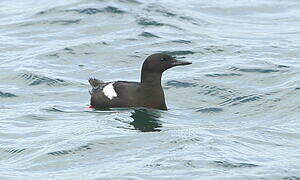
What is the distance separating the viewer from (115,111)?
1430 cm

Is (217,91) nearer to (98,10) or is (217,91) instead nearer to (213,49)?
(213,49)

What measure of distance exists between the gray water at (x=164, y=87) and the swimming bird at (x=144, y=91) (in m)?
0.14

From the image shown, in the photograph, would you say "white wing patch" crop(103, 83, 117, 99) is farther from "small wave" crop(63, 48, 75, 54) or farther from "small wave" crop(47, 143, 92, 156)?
"small wave" crop(63, 48, 75, 54)

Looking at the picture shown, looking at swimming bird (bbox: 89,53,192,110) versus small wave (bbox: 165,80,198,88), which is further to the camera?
small wave (bbox: 165,80,198,88)

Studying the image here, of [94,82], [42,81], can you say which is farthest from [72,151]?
[42,81]

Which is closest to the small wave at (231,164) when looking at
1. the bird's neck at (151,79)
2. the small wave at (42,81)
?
the bird's neck at (151,79)

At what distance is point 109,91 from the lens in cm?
1454

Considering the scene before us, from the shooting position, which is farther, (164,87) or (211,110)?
(164,87)

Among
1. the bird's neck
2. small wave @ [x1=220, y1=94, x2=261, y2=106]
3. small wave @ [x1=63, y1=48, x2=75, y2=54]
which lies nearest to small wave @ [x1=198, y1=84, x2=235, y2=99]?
small wave @ [x1=220, y1=94, x2=261, y2=106]

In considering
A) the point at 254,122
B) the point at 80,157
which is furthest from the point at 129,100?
the point at 80,157

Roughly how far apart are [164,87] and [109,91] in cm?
161

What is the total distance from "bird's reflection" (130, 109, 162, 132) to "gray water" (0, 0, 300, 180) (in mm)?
15

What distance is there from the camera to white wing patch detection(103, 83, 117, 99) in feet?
47.3

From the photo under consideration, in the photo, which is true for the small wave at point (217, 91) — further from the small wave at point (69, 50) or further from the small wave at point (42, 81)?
the small wave at point (69, 50)
